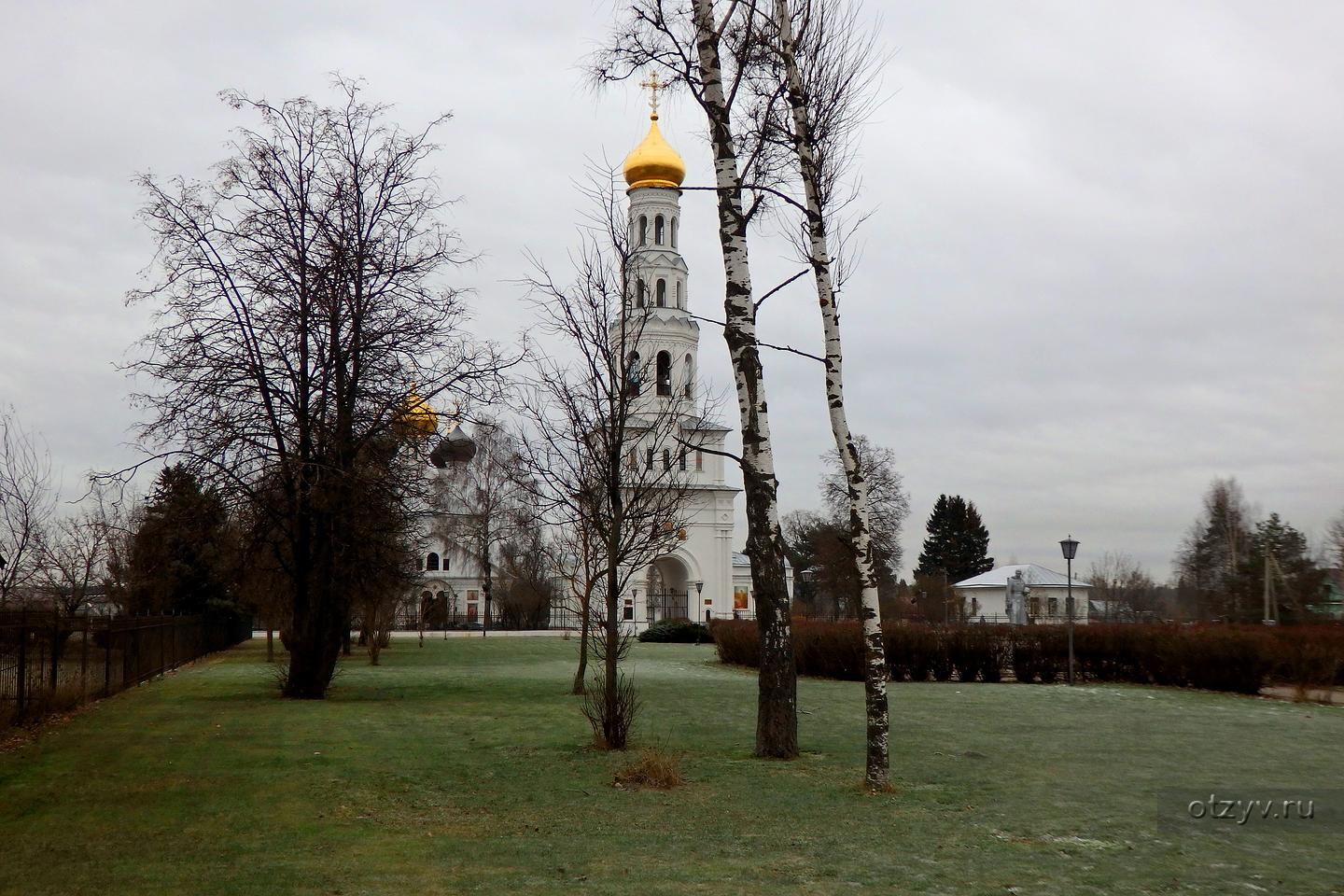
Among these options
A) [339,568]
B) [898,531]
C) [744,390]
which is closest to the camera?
[744,390]

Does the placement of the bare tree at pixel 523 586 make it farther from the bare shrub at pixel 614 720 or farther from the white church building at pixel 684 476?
the bare shrub at pixel 614 720

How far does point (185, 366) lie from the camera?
19.8 metres

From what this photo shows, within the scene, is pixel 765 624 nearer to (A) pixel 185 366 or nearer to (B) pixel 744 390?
(B) pixel 744 390

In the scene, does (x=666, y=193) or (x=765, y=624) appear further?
(x=666, y=193)

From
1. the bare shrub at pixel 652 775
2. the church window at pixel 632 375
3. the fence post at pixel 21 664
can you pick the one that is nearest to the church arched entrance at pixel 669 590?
the fence post at pixel 21 664

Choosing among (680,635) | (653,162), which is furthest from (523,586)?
(653,162)

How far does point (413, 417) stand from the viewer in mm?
21625

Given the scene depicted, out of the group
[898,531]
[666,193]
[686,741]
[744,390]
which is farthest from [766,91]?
[898,531]

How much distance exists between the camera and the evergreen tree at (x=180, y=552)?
20.5 meters

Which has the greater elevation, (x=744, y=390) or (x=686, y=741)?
(x=744, y=390)

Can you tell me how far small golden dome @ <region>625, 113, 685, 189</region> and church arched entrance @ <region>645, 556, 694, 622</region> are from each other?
2228 cm

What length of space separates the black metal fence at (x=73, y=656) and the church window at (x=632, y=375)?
8.55m

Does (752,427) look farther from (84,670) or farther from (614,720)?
(84,670)

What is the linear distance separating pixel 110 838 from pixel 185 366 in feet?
42.1
